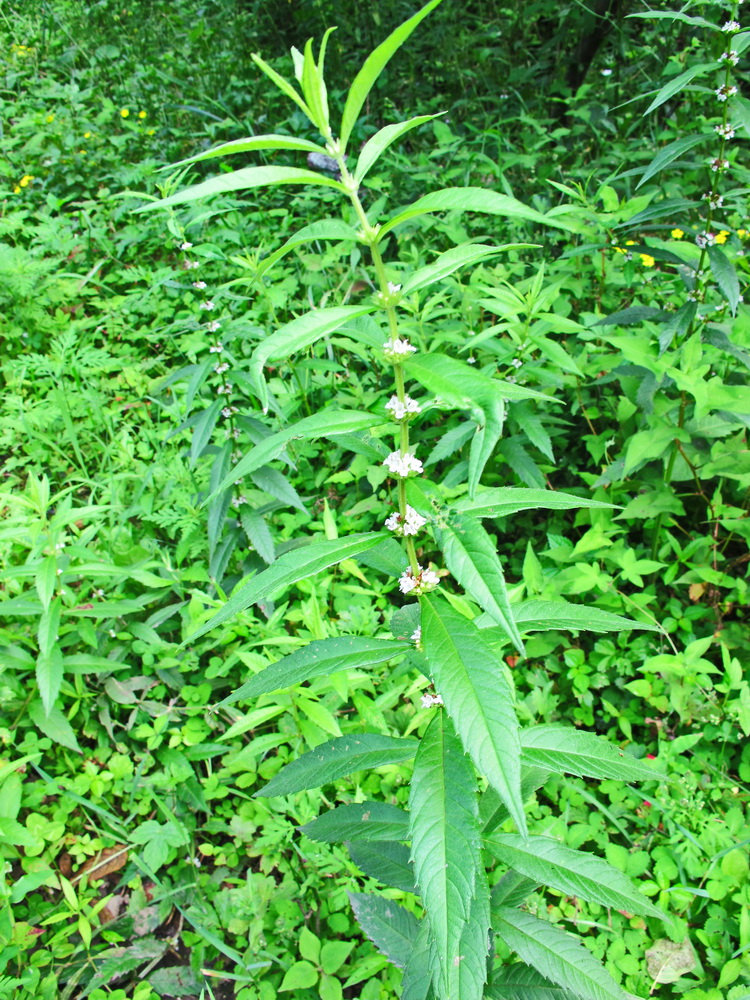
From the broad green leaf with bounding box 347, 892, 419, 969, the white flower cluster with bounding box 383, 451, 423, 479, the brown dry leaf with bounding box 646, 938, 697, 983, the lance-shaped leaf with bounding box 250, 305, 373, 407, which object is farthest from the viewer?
the brown dry leaf with bounding box 646, 938, 697, 983

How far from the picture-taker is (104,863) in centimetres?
224

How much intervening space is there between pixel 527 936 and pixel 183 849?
4.50 ft

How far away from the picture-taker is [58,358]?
371cm

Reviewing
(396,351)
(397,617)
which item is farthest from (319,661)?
(396,351)

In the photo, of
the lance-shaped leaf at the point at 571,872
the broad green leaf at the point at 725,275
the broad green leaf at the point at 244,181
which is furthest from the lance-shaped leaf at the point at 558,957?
the broad green leaf at the point at 725,275

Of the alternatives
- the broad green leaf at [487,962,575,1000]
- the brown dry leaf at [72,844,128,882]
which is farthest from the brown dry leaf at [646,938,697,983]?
the brown dry leaf at [72,844,128,882]

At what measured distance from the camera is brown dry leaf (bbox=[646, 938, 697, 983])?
1.84 m

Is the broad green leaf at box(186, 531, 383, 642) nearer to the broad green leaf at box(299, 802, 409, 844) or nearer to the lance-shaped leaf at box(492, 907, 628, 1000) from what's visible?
the broad green leaf at box(299, 802, 409, 844)

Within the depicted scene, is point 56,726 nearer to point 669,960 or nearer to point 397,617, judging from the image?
point 397,617

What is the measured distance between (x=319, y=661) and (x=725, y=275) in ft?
6.41

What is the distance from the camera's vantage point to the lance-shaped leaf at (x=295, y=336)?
96 centimetres

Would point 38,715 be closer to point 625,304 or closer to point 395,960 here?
point 395,960

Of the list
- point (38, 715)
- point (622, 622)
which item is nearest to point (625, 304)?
point (622, 622)

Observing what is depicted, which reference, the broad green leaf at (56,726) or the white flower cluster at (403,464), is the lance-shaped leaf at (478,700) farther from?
the broad green leaf at (56,726)
